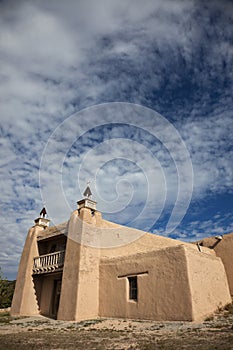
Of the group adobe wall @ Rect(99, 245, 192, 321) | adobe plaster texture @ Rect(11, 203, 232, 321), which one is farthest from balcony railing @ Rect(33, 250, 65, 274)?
adobe wall @ Rect(99, 245, 192, 321)

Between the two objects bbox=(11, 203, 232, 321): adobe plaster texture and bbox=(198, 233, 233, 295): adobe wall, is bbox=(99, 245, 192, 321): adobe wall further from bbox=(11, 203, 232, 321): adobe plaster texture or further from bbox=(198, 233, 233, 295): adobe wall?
bbox=(198, 233, 233, 295): adobe wall

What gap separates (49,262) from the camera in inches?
709

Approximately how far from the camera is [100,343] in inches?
312

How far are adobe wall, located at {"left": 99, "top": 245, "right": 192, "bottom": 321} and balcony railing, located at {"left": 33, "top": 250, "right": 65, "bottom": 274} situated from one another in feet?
10.1

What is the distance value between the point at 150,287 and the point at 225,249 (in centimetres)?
739

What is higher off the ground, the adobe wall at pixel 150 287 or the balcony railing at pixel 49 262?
the balcony railing at pixel 49 262

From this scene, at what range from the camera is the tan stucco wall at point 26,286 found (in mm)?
18000

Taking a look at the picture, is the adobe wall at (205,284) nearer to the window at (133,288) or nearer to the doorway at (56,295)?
the window at (133,288)

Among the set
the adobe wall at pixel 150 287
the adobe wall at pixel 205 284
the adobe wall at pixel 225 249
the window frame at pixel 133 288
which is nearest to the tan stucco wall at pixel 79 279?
the adobe wall at pixel 150 287

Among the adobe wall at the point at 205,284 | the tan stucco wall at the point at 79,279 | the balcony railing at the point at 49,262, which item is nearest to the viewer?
the adobe wall at the point at 205,284

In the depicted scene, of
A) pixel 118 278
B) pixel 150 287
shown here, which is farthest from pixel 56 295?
pixel 150 287

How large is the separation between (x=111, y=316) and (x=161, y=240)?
762 centimetres

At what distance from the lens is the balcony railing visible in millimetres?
17156

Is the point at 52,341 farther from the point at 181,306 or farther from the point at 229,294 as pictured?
the point at 229,294
